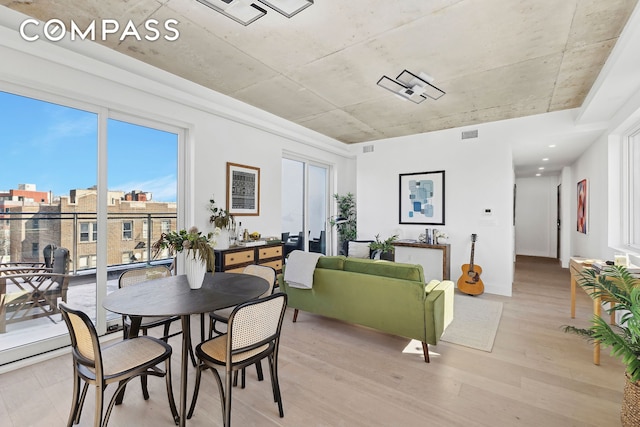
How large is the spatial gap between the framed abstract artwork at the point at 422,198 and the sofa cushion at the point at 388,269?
A: 307cm

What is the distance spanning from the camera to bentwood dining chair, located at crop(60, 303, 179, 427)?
1.58 m

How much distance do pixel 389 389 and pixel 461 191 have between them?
4099mm

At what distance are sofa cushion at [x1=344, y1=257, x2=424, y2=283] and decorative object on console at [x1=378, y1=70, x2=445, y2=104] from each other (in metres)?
2.06

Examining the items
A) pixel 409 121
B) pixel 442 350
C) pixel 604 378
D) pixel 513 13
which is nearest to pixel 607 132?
pixel 409 121

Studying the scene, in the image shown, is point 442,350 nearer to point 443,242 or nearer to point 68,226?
point 443,242

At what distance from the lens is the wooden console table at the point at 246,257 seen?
3.87 metres

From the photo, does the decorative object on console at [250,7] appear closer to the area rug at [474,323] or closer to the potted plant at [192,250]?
the potted plant at [192,250]

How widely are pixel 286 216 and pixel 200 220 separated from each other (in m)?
1.93

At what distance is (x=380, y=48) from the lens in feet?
9.30

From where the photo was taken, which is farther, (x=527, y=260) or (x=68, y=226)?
(x=527, y=260)

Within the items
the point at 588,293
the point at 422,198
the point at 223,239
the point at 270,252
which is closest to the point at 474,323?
the point at 588,293

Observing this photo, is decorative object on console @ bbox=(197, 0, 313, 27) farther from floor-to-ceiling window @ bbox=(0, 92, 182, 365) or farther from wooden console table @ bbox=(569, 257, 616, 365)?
wooden console table @ bbox=(569, 257, 616, 365)

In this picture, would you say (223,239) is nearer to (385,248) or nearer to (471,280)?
(385,248)

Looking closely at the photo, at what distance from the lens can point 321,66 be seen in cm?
321
